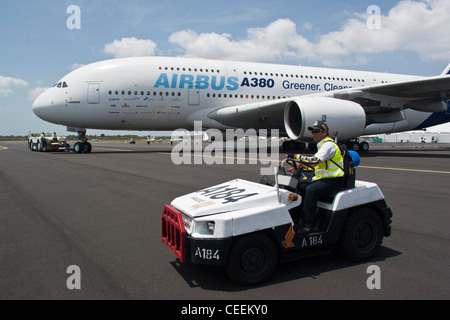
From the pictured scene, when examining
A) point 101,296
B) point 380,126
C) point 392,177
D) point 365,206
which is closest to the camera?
point 101,296

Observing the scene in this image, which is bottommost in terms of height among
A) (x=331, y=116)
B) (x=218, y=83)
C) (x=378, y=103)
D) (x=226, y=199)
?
(x=226, y=199)

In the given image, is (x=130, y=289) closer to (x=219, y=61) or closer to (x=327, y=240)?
(x=327, y=240)

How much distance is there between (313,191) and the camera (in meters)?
3.46

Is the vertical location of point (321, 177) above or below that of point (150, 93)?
below

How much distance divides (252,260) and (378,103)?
1516 centimetres

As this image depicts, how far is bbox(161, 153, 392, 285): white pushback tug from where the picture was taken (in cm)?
300

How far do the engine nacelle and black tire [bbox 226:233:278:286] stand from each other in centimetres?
1083

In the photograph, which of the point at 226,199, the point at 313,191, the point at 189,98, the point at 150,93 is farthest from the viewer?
the point at 189,98

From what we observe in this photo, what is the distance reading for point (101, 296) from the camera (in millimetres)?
2814

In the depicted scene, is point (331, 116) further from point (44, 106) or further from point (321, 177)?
point (44, 106)

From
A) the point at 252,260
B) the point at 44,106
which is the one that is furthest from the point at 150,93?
the point at 252,260

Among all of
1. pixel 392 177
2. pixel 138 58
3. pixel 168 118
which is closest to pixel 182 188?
pixel 392 177
